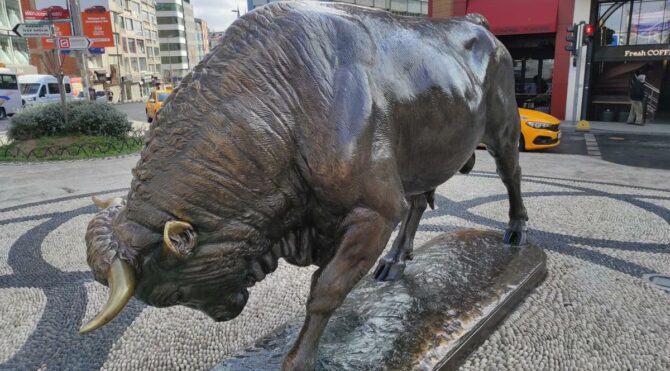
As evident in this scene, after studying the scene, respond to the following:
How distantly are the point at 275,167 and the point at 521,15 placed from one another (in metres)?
19.2

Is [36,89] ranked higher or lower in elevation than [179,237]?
lower

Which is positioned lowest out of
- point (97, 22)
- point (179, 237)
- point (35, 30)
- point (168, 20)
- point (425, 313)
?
point (425, 313)

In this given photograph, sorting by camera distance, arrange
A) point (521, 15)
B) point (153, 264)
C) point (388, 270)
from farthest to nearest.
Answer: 1. point (521, 15)
2. point (388, 270)
3. point (153, 264)

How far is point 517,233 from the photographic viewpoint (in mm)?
3936

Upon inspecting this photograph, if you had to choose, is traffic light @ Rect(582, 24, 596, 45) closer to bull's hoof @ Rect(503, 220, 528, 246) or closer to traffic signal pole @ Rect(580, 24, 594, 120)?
traffic signal pole @ Rect(580, 24, 594, 120)

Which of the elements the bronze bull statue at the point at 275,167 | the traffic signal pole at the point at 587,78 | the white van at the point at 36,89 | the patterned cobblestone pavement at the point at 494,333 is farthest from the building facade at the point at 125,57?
the bronze bull statue at the point at 275,167

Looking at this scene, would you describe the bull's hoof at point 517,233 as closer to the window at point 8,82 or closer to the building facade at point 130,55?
the window at point 8,82

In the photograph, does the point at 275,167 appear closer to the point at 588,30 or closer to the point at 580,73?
the point at 588,30

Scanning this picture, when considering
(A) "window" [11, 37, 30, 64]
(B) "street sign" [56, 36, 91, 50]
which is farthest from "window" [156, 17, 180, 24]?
(B) "street sign" [56, 36, 91, 50]

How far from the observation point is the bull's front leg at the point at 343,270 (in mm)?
2004

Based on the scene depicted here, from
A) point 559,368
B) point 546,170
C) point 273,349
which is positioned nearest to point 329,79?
point 273,349

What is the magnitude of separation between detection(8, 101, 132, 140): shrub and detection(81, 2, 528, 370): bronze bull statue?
13213 mm

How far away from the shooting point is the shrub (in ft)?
44.1

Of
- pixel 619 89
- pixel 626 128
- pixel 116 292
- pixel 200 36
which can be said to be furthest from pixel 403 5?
pixel 200 36
